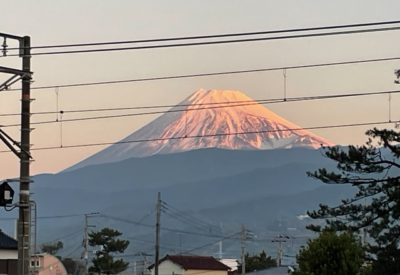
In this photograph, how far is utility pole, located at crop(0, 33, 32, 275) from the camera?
20.0m

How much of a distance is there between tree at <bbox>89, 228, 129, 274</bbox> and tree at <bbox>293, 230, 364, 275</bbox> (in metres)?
39.1

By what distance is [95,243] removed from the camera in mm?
65250

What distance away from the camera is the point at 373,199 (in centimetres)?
3275

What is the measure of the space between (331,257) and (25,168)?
9897 mm

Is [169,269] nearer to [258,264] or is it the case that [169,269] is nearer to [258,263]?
[258,264]

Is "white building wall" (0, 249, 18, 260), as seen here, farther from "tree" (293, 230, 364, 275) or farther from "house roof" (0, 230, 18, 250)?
"tree" (293, 230, 364, 275)

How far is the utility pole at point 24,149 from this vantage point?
20.0 metres

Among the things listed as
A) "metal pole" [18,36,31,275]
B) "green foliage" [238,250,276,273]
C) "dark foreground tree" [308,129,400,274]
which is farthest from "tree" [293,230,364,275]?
"green foliage" [238,250,276,273]

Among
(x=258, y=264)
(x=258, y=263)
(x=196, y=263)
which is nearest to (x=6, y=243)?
(x=196, y=263)

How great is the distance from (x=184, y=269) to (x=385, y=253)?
47014mm

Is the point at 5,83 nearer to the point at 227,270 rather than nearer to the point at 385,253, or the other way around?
the point at 385,253

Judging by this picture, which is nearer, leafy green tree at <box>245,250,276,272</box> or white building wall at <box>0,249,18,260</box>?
white building wall at <box>0,249,18,260</box>

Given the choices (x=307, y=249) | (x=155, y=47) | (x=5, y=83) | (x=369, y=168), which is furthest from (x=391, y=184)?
(x=5, y=83)

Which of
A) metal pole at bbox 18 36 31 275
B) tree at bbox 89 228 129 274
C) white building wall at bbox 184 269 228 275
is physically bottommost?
white building wall at bbox 184 269 228 275
